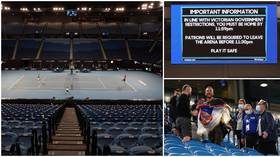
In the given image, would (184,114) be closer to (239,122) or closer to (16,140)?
(239,122)

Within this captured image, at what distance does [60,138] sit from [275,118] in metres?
3.63

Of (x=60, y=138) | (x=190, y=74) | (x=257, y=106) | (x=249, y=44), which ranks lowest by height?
(x=60, y=138)

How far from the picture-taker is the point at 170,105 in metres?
5.90

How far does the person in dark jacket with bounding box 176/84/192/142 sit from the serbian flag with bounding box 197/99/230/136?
6.3 inches

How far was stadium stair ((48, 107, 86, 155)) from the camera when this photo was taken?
6254mm

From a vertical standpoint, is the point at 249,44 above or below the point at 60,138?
above

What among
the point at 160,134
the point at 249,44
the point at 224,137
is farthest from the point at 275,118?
the point at 160,134

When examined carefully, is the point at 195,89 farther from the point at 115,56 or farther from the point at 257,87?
the point at 115,56

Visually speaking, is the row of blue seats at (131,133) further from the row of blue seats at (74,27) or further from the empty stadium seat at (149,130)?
the row of blue seats at (74,27)

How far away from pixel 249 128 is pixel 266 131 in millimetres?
273

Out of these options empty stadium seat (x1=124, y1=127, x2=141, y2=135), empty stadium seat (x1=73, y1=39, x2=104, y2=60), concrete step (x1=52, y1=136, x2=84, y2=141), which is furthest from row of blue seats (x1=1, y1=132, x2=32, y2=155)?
empty stadium seat (x1=73, y1=39, x2=104, y2=60)

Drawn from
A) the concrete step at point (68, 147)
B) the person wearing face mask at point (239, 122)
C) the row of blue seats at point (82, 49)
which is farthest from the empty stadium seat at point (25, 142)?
the row of blue seats at point (82, 49)

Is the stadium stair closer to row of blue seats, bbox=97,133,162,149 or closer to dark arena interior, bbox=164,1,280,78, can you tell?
row of blue seats, bbox=97,133,162,149

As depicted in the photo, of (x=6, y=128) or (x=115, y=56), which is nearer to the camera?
(x=6, y=128)
